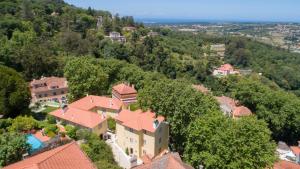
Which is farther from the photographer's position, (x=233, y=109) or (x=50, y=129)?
(x=233, y=109)

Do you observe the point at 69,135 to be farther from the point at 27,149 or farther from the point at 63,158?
the point at 63,158

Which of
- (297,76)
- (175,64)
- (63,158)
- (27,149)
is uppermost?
(63,158)

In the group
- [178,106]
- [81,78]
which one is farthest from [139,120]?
[81,78]

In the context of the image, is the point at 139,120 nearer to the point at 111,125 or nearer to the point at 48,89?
the point at 111,125

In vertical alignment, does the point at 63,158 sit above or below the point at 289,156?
above

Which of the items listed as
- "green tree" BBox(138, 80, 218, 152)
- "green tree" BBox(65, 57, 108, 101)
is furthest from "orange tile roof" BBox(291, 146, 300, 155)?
"green tree" BBox(65, 57, 108, 101)

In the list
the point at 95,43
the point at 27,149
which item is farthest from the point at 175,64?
the point at 27,149
